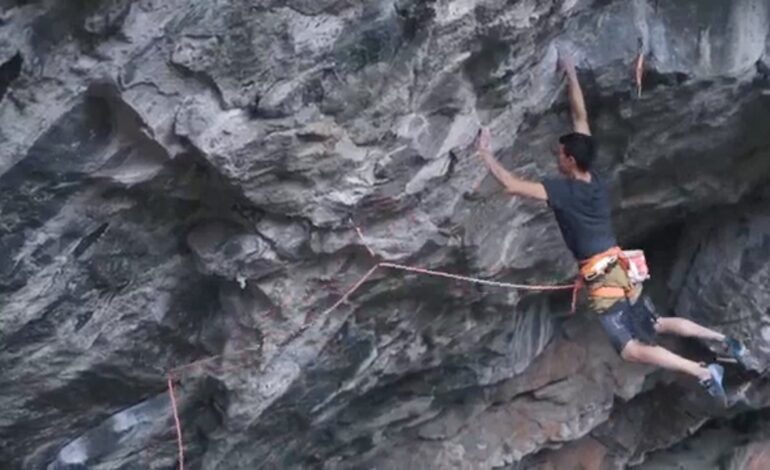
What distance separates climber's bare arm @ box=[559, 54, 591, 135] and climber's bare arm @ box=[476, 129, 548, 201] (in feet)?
1.65

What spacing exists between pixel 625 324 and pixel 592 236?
0.60 m

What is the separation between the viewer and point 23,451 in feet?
19.9

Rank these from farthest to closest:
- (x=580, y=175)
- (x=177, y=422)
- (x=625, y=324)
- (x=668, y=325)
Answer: (x=668, y=325) → (x=177, y=422) → (x=625, y=324) → (x=580, y=175)

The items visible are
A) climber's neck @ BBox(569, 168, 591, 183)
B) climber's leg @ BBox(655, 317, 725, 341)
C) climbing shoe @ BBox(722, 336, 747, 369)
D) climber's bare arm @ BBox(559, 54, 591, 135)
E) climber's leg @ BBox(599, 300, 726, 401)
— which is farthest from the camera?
climbing shoe @ BBox(722, 336, 747, 369)

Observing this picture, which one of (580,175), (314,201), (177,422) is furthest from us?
(177,422)

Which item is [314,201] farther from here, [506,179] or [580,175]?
[580,175]

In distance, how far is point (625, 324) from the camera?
609 cm

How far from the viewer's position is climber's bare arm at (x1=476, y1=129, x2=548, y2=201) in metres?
5.63

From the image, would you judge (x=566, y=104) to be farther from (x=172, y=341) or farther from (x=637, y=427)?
(x=637, y=427)

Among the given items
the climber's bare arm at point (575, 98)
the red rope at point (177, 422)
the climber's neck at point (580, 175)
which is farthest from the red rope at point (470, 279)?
the red rope at point (177, 422)

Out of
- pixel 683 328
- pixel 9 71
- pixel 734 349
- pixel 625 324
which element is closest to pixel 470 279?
pixel 625 324

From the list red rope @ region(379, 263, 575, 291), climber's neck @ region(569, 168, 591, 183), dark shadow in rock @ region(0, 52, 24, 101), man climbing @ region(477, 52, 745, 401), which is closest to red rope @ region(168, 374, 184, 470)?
red rope @ region(379, 263, 575, 291)

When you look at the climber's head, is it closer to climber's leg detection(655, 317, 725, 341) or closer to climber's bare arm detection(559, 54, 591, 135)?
climber's bare arm detection(559, 54, 591, 135)

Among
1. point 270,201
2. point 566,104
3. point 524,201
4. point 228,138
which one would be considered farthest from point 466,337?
point 228,138
